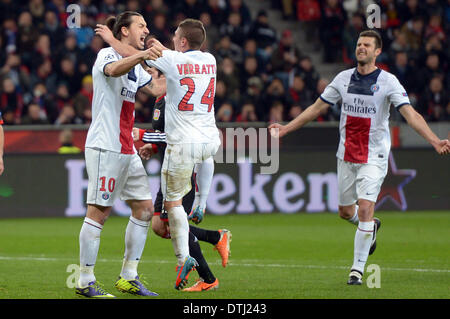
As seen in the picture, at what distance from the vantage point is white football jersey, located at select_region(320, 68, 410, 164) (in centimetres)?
896

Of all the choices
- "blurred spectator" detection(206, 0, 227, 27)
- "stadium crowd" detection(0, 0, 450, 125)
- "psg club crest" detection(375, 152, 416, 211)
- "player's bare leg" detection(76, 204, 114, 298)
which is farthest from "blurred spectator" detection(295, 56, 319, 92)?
"player's bare leg" detection(76, 204, 114, 298)

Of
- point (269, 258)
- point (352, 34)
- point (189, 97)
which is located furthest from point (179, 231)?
point (352, 34)

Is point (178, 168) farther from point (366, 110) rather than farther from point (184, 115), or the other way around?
point (366, 110)

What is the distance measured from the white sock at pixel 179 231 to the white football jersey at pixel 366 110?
2184 millimetres

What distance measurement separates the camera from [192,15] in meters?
20.1

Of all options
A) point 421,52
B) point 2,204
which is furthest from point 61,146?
point 421,52

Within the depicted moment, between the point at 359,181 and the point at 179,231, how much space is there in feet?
7.15

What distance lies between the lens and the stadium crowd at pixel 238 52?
17828mm

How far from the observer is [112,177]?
7.58 metres

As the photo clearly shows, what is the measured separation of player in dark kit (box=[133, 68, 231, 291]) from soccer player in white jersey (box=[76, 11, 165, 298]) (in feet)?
1.61

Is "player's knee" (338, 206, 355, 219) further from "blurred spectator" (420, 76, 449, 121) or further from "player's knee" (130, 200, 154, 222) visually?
"blurred spectator" (420, 76, 449, 121)

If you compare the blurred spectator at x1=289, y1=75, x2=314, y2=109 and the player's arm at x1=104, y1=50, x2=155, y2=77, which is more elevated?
the player's arm at x1=104, y1=50, x2=155, y2=77
